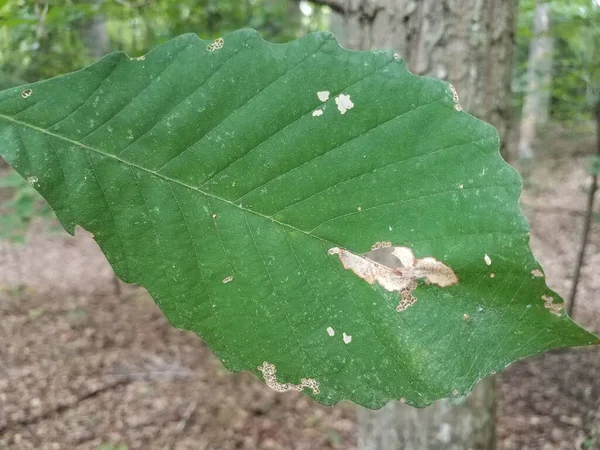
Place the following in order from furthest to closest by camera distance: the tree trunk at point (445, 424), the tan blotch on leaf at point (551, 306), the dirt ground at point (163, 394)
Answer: the dirt ground at point (163, 394)
the tree trunk at point (445, 424)
the tan blotch on leaf at point (551, 306)

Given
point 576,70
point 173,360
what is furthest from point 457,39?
point 173,360

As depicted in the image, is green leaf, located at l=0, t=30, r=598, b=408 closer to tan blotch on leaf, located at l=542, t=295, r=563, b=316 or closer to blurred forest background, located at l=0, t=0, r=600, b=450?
tan blotch on leaf, located at l=542, t=295, r=563, b=316

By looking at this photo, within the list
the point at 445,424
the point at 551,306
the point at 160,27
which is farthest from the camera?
the point at 160,27

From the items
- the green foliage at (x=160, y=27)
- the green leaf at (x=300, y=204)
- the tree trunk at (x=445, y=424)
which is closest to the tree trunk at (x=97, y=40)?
the green foliage at (x=160, y=27)

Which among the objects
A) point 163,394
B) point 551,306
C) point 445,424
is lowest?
point 163,394

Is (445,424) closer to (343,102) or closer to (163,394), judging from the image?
(343,102)

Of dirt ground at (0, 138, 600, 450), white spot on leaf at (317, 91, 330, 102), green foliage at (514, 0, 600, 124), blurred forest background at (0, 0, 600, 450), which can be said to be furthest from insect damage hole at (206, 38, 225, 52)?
green foliage at (514, 0, 600, 124)

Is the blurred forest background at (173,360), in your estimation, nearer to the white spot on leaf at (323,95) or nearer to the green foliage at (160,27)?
the green foliage at (160,27)
